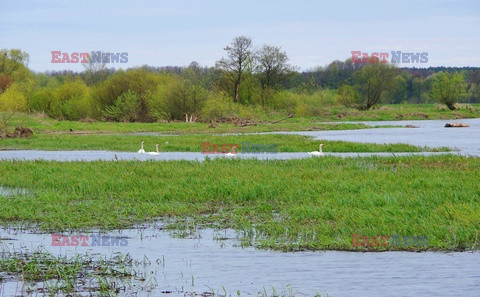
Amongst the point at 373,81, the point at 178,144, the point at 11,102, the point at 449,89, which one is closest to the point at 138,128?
the point at 11,102

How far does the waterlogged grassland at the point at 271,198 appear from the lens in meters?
15.0

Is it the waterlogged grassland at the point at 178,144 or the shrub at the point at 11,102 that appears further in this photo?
the shrub at the point at 11,102

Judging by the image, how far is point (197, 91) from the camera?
66.5 m

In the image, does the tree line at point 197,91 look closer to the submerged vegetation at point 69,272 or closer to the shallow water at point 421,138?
the shallow water at point 421,138

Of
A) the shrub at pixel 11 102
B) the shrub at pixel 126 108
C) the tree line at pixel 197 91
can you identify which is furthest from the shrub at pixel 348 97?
the shrub at pixel 11 102

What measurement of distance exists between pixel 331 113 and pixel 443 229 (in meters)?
67.5

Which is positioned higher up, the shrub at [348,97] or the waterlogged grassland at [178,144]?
the shrub at [348,97]

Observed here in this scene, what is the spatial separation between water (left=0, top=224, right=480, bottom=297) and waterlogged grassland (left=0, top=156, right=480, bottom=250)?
74 cm

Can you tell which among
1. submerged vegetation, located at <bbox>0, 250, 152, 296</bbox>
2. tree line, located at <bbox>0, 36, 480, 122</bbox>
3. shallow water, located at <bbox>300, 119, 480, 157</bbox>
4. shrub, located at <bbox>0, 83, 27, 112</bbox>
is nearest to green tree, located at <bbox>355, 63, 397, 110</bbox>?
tree line, located at <bbox>0, 36, 480, 122</bbox>

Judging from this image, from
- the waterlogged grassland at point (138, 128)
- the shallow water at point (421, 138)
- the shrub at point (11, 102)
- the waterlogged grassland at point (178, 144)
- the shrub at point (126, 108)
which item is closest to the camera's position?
the waterlogged grassland at point (178, 144)

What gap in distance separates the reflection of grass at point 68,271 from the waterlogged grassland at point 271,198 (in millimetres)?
3101

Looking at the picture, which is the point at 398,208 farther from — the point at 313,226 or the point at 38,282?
the point at 38,282

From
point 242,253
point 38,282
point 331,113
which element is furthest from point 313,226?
point 331,113

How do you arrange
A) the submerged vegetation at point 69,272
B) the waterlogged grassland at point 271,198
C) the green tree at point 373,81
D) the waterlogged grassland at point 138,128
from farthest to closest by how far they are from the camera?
1. the green tree at point 373,81
2. the waterlogged grassland at point 138,128
3. the waterlogged grassland at point 271,198
4. the submerged vegetation at point 69,272
